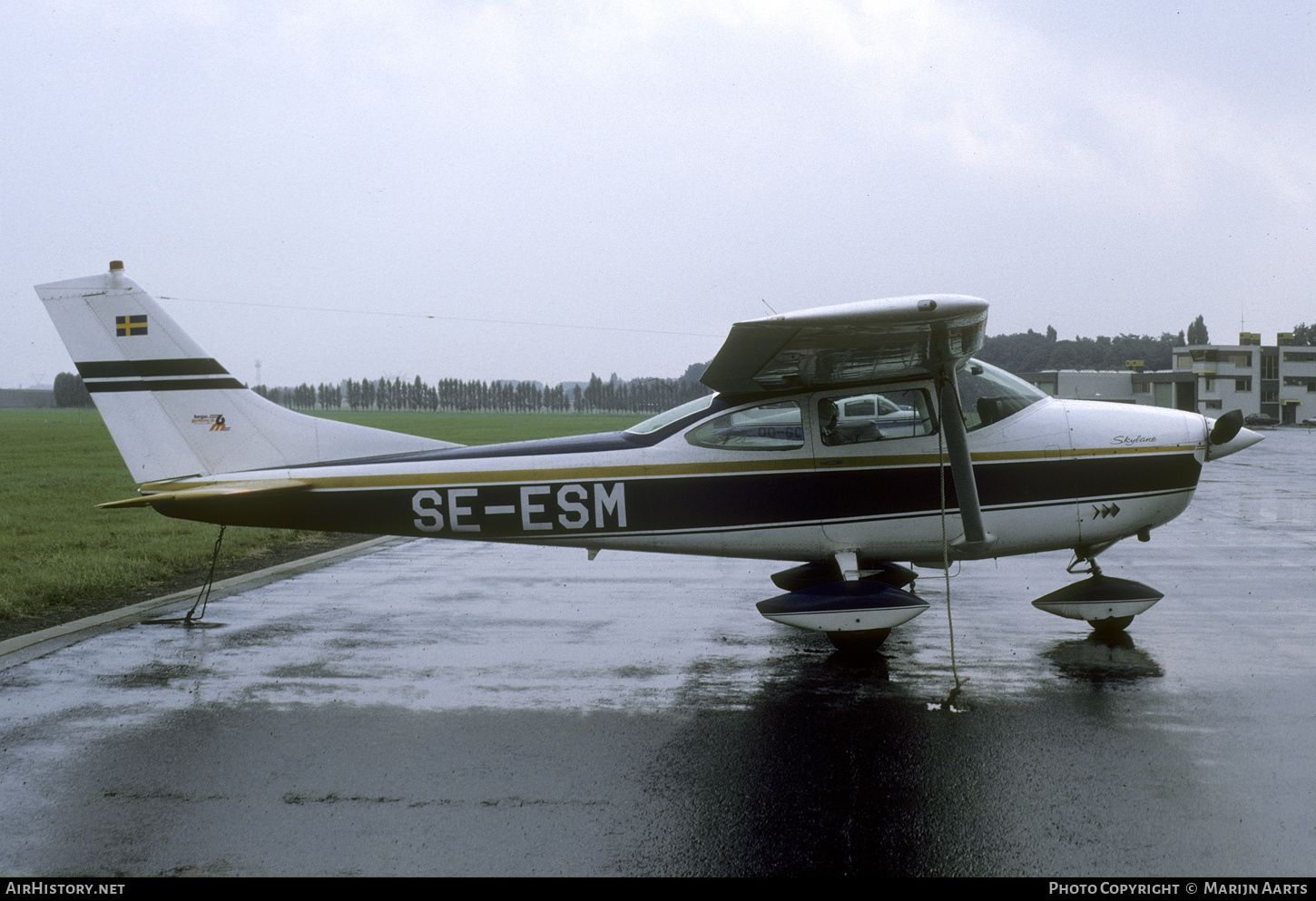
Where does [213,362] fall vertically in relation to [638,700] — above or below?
above

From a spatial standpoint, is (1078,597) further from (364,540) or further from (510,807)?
(364,540)

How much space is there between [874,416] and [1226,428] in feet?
8.42

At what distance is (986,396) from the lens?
6.56 m

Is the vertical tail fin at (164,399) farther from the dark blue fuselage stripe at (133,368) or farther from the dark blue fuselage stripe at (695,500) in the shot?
the dark blue fuselage stripe at (695,500)

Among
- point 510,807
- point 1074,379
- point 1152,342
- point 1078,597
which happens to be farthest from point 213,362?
point 1152,342

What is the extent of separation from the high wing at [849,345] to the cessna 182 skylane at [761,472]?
47 mm

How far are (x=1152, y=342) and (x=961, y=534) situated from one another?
137 meters

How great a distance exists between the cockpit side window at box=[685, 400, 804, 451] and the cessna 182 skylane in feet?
Answer: 0.04

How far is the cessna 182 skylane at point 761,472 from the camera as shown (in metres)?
6.42

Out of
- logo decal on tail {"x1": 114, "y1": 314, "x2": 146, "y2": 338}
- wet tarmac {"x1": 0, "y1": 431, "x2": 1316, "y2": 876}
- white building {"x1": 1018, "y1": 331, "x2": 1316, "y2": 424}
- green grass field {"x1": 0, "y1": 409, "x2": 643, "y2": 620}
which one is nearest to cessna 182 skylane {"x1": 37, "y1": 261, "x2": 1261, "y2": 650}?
logo decal on tail {"x1": 114, "y1": 314, "x2": 146, "y2": 338}

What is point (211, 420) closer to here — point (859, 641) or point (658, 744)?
point (658, 744)

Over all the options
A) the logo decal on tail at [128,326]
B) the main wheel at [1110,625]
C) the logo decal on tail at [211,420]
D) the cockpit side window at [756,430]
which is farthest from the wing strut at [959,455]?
the logo decal on tail at [128,326]

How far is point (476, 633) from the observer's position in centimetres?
725

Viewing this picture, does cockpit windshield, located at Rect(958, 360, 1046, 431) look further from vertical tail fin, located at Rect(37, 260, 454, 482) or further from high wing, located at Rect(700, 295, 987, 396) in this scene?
vertical tail fin, located at Rect(37, 260, 454, 482)
